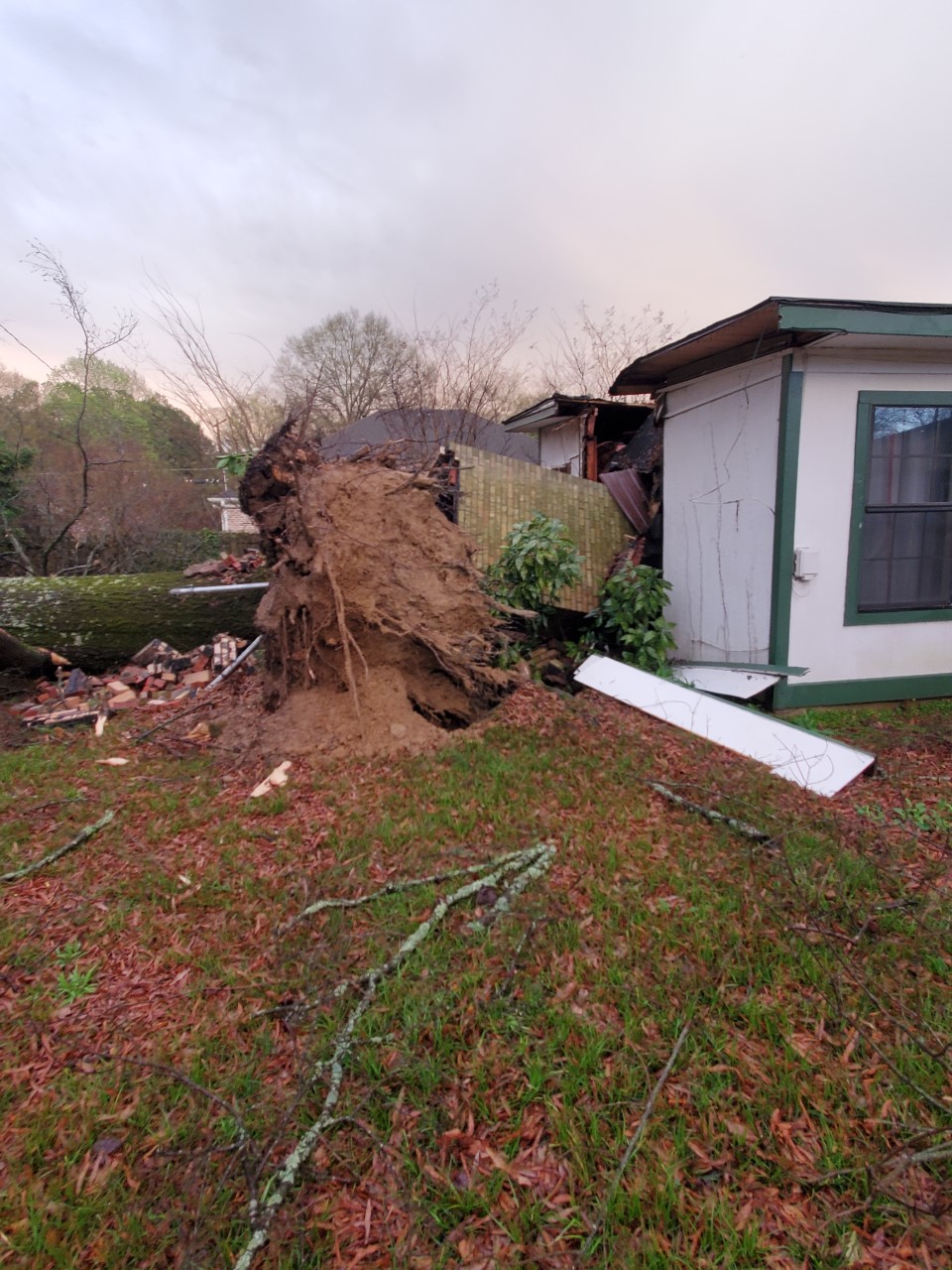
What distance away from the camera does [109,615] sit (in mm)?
6336

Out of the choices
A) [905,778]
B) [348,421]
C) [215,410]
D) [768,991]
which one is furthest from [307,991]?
[348,421]

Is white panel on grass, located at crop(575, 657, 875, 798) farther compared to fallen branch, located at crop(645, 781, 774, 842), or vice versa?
white panel on grass, located at crop(575, 657, 875, 798)

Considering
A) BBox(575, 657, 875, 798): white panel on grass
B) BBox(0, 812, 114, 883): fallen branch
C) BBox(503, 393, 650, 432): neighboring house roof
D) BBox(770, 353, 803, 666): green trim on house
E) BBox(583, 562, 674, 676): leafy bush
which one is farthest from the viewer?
→ BBox(503, 393, 650, 432): neighboring house roof

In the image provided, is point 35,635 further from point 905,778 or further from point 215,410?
Answer: point 905,778

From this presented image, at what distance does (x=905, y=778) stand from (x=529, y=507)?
409cm

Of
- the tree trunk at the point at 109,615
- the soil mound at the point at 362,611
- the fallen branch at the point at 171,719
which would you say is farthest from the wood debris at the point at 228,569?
the soil mound at the point at 362,611

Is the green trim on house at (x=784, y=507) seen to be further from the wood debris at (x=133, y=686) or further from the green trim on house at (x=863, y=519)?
the wood debris at (x=133, y=686)

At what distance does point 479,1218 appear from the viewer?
5.02 feet

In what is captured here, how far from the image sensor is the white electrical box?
16.4 ft

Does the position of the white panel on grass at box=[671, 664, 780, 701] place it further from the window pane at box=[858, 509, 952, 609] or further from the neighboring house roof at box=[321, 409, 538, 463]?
the neighboring house roof at box=[321, 409, 538, 463]

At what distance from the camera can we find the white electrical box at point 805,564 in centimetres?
499

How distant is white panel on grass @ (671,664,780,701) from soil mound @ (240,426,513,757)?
178cm

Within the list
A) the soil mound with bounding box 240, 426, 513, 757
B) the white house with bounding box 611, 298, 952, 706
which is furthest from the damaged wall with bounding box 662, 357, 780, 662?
the soil mound with bounding box 240, 426, 513, 757

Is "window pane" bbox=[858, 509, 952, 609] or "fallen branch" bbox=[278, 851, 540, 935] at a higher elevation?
"window pane" bbox=[858, 509, 952, 609]
